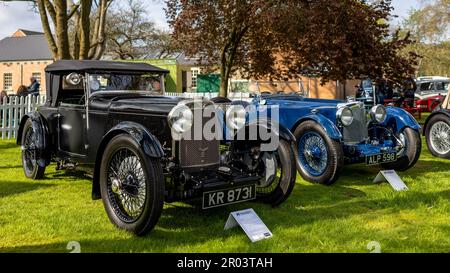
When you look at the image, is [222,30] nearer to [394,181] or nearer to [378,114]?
[378,114]

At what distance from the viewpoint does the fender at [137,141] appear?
12.4ft

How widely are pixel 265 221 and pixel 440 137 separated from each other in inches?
232

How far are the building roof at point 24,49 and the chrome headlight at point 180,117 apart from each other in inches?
1688

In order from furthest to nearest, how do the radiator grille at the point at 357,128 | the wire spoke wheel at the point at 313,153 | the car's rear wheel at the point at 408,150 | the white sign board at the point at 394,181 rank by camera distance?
the car's rear wheel at the point at 408,150
the radiator grille at the point at 357,128
the wire spoke wheel at the point at 313,153
the white sign board at the point at 394,181

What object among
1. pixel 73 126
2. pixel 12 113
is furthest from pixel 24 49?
pixel 73 126

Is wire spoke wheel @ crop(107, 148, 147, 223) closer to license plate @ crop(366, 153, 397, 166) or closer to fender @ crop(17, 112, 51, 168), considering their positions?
fender @ crop(17, 112, 51, 168)

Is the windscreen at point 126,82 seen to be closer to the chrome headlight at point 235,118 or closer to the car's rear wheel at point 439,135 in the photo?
the chrome headlight at point 235,118

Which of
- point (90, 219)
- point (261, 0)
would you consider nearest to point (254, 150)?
point (90, 219)

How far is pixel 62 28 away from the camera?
11.2m

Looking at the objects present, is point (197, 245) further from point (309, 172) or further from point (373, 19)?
point (373, 19)

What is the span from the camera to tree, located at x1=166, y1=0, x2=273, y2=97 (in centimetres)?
1134

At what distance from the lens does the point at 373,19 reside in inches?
486

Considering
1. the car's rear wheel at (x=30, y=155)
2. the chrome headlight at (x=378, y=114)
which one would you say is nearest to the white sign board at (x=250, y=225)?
A: the car's rear wheel at (x=30, y=155)

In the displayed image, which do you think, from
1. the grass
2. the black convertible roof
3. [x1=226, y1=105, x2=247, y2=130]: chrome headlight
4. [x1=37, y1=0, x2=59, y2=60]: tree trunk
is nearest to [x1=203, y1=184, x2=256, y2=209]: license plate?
the grass
